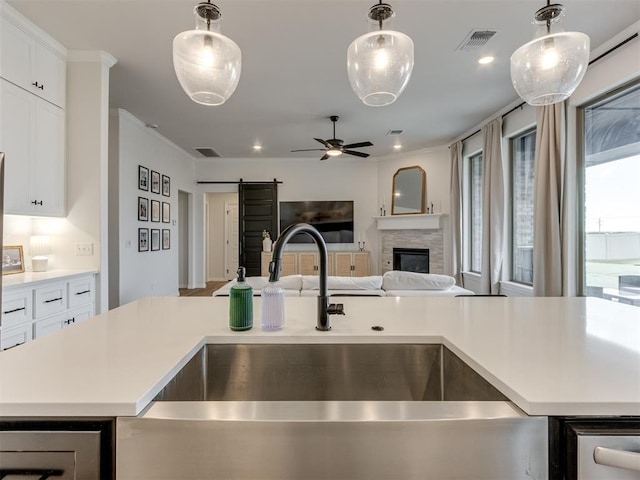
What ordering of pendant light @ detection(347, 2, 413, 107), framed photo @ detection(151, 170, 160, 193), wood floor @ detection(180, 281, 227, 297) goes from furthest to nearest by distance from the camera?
wood floor @ detection(180, 281, 227, 297) → framed photo @ detection(151, 170, 160, 193) → pendant light @ detection(347, 2, 413, 107)

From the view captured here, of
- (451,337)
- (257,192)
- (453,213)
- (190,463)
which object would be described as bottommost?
(190,463)

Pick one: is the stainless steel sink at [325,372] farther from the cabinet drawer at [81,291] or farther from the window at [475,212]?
the window at [475,212]

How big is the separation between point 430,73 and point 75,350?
3638 mm

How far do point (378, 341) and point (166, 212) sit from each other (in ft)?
18.5

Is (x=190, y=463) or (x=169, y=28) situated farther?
(x=169, y=28)

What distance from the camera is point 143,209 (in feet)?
16.3

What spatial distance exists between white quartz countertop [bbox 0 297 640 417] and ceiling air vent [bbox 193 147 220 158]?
17.6ft

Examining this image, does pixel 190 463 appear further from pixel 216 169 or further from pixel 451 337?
pixel 216 169

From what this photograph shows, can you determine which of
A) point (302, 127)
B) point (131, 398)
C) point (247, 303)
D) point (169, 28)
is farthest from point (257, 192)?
point (131, 398)

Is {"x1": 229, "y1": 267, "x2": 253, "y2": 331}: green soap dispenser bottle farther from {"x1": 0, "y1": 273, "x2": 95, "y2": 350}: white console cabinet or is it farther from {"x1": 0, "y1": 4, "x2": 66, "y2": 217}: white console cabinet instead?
{"x1": 0, "y1": 4, "x2": 66, "y2": 217}: white console cabinet

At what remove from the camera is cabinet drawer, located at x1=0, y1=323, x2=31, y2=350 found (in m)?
2.06

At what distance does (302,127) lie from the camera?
5.03 metres

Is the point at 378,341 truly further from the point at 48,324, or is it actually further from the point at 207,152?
the point at 207,152

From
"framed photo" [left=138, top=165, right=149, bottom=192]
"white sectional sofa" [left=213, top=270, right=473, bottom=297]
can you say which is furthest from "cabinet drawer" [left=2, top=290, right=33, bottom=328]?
"framed photo" [left=138, top=165, right=149, bottom=192]
